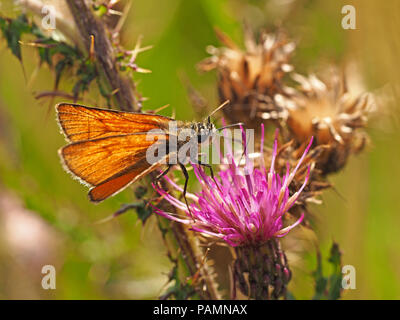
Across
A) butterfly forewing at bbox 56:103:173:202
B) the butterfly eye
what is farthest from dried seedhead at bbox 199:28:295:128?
butterfly forewing at bbox 56:103:173:202

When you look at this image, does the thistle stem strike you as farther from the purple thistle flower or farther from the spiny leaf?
the spiny leaf

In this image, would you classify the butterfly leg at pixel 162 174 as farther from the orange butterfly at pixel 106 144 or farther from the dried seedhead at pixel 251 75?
the dried seedhead at pixel 251 75

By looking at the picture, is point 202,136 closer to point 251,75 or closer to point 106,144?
point 106,144

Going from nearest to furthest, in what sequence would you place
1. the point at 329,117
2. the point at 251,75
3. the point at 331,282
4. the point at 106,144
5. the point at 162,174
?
the point at 106,144, the point at 162,174, the point at 331,282, the point at 329,117, the point at 251,75

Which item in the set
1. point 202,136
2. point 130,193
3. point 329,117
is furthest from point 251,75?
point 130,193
